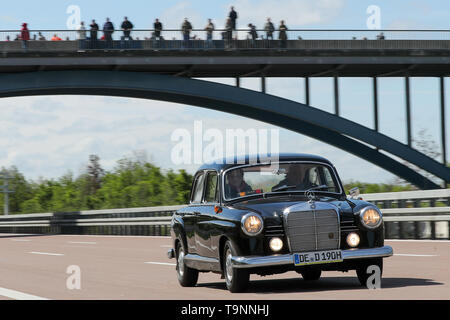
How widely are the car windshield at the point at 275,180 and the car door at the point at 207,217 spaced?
0.27 meters

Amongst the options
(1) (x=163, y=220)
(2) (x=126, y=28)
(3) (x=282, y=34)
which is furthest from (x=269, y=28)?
(1) (x=163, y=220)

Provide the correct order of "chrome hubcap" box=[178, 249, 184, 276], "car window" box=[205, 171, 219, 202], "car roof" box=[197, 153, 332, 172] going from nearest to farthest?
1. "car roof" box=[197, 153, 332, 172]
2. "car window" box=[205, 171, 219, 202]
3. "chrome hubcap" box=[178, 249, 184, 276]

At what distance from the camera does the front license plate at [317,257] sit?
28.7 ft

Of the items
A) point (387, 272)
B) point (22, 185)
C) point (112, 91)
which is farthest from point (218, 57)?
point (22, 185)

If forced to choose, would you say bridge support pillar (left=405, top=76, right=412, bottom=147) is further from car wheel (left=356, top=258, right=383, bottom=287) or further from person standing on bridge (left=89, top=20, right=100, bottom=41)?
car wheel (left=356, top=258, right=383, bottom=287)

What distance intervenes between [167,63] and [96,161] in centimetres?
7512

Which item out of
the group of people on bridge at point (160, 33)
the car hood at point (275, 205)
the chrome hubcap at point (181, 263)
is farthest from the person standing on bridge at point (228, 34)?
the car hood at point (275, 205)

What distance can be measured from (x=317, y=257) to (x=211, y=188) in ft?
6.26

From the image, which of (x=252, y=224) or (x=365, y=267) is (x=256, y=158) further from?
(x=365, y=267)

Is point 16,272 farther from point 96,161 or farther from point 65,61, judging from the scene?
point 96,161

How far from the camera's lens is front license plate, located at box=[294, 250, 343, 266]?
8758 mm

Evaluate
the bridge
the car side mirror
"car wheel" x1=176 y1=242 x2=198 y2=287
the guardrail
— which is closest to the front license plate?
the car side mirror

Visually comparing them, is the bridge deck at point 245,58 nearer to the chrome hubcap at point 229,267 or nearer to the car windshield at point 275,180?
the car windshield at point 275,180

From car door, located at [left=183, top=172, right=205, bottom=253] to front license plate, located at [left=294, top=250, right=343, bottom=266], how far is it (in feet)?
6.08
